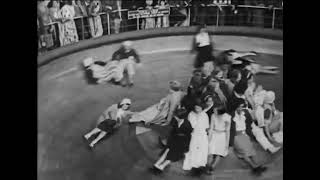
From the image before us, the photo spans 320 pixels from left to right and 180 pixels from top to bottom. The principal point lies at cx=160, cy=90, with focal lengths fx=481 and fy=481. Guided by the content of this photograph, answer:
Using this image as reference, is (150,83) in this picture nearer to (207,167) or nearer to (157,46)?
(157,46)

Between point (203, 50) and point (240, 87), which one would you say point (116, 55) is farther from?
point (240, 87)

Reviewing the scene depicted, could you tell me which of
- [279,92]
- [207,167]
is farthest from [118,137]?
[279,92]

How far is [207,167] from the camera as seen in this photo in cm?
700

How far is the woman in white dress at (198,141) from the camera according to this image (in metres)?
6.99

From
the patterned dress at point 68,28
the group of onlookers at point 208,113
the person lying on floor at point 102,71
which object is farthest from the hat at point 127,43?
the patterned dress at point 68,28

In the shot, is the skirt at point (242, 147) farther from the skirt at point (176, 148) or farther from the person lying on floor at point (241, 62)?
the person lying on floor at point (241, 62)

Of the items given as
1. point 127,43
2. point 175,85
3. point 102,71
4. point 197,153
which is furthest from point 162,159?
point 127,43

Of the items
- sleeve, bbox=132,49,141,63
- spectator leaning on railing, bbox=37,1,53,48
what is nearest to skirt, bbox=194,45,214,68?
sleeve, bbox=132,49,141,63

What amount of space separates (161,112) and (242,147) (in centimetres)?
130

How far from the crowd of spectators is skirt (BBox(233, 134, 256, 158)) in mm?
1715

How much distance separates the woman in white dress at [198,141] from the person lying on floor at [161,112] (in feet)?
0.91

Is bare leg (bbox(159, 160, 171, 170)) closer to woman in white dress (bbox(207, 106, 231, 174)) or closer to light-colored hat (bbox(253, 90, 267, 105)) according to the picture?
woman in white dress (bbox(207, 106, 231, 174))

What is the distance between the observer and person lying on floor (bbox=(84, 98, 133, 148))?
6.93m

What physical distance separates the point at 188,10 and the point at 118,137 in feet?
7.06
